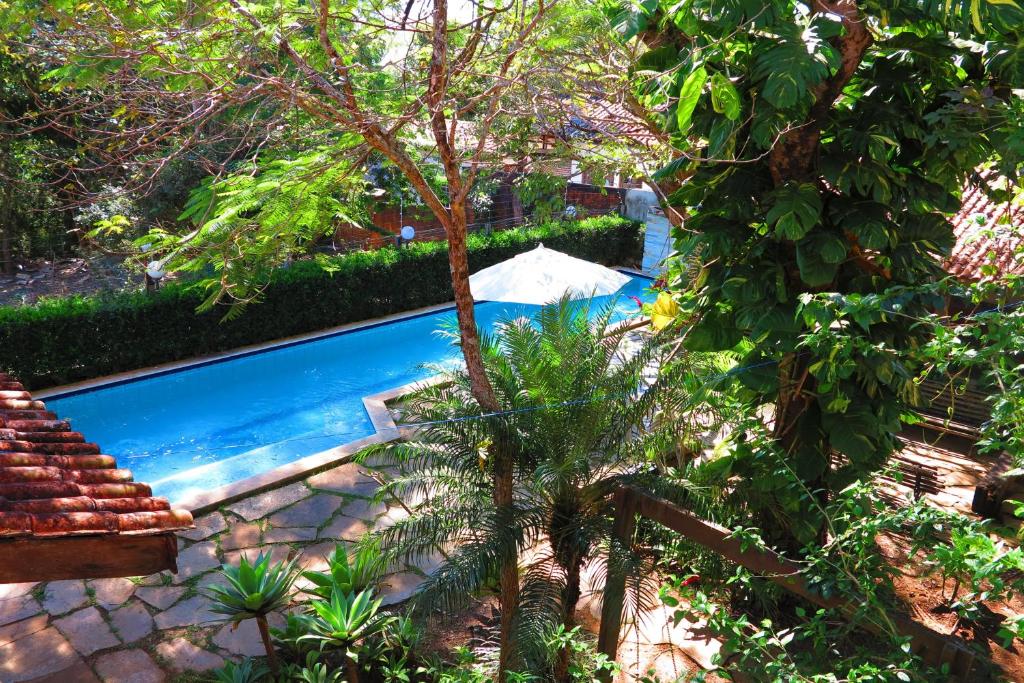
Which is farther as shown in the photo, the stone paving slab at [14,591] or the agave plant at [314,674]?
the stone paving slab at [14,591]

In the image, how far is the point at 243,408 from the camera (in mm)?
12797

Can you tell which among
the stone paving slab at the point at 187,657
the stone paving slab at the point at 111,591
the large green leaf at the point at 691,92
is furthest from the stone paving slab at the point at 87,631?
the large green leaf at the point at 691,92

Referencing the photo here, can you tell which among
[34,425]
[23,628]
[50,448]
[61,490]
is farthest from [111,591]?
[61,490]

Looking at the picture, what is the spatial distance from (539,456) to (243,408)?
28.5 feet

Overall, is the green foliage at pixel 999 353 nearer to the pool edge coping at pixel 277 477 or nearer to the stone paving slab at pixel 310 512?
the pool edge coping at pixel 277 477

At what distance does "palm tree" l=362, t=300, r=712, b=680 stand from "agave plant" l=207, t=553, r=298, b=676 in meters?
0.84

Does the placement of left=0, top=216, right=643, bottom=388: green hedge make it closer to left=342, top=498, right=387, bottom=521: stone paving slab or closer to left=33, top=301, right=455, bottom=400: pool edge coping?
left=33, top=301, right=455, bottom=400: pool edge coping

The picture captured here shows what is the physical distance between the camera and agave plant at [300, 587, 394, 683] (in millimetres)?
5117

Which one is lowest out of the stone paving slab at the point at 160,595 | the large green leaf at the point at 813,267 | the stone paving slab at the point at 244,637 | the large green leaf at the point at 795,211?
the stone paving slab at the point at 244,637

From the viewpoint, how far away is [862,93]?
181 inches

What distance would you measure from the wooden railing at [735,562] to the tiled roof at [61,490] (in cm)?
242

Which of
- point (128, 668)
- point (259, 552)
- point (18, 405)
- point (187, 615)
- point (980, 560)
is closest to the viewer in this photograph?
point (980, 560)

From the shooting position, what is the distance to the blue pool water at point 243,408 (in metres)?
10.6

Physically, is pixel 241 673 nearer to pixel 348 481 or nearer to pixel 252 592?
pixel 252 592
